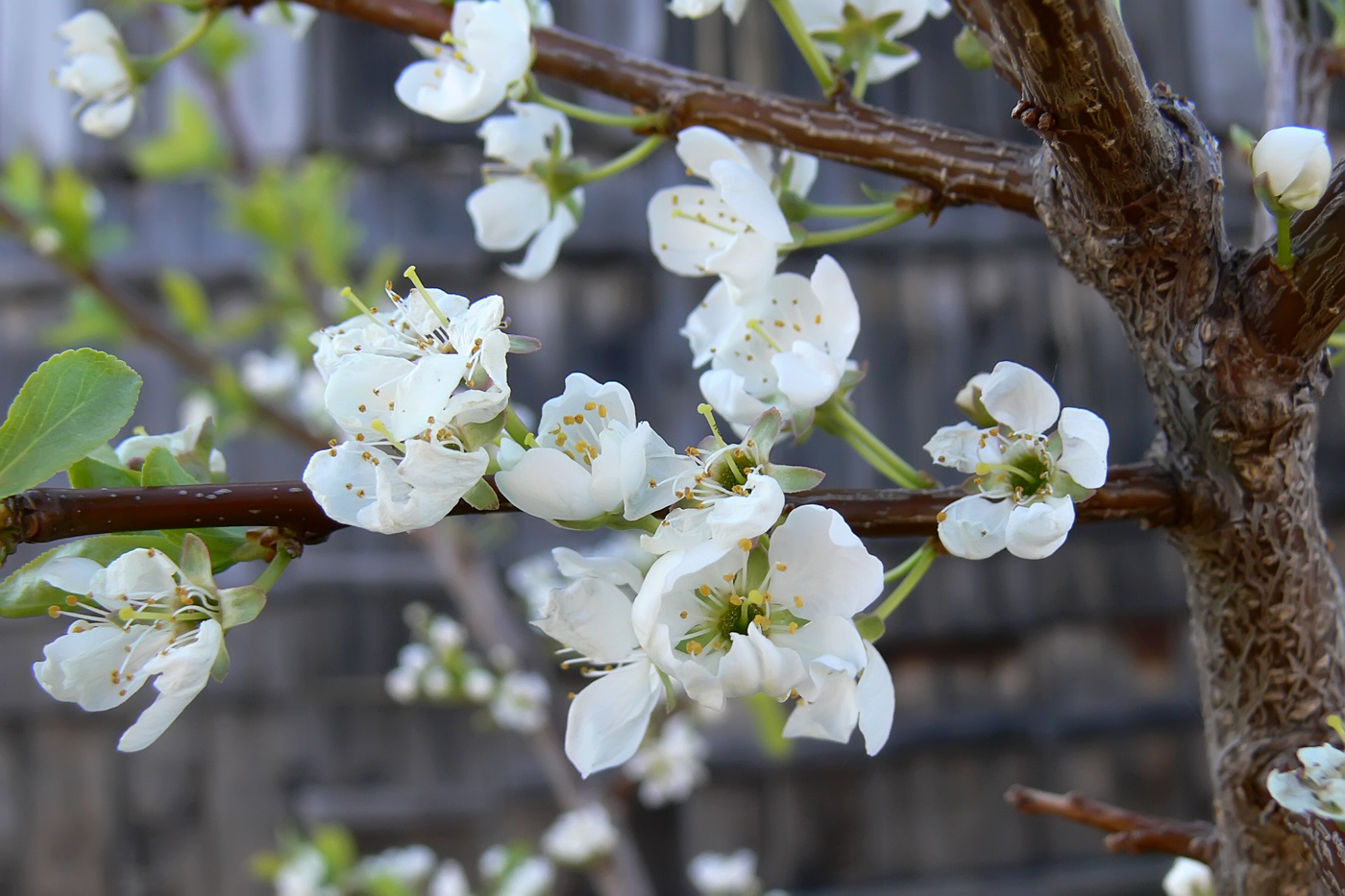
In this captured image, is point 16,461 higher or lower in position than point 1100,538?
higher

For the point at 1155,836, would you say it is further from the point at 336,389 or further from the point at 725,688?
the point at 336,389

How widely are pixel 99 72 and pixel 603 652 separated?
0.46m

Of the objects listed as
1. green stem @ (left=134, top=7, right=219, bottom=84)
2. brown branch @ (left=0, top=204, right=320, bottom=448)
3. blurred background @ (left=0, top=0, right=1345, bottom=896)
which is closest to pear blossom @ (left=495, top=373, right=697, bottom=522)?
green stem @ (left=134, top=7, right=219, bottom=84)

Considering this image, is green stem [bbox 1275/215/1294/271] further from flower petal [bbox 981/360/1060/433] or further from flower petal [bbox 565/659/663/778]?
flower petal [bbox 565/659/663/778]

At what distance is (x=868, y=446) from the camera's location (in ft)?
1.21

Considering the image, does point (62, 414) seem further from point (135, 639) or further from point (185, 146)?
point (185, 146)

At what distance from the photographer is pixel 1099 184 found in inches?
12.6

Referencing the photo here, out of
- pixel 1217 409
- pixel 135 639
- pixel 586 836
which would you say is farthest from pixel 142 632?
pixel 586 836

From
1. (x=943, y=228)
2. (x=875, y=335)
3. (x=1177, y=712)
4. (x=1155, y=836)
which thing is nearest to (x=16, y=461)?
(x=1155, y=836)

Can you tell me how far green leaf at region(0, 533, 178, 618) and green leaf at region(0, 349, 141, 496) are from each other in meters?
0.03

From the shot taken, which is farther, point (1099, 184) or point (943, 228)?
point (943, 228)

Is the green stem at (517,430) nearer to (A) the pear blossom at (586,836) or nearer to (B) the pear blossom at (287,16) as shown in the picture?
(B) the pear blossom at (287,16)

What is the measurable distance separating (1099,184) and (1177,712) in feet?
6.42

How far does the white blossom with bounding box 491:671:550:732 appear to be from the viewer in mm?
1309
